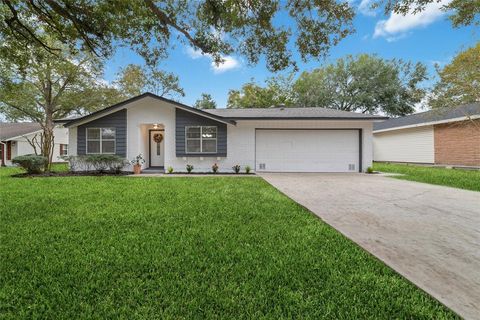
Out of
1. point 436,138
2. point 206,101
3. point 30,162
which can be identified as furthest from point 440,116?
point 206,101

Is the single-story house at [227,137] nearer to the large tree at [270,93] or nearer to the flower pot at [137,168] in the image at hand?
the flower pot at [137,168]

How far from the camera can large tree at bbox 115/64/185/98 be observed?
24.9 m

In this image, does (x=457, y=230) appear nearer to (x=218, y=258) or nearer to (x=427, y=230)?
(x=427, y=230)

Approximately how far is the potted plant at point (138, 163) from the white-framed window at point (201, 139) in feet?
7.47

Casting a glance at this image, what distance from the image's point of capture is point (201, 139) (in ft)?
38.1

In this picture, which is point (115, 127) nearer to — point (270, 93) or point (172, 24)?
point (172, 24)

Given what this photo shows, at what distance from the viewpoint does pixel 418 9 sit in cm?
516

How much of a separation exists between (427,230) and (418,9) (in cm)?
472

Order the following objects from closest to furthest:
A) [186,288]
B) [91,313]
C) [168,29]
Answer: [91,313], [186,288], [168,29]

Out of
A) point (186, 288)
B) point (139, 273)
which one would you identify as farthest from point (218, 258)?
point (139, 273)

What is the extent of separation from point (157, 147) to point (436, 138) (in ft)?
58.9

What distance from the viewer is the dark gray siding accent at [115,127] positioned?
11.4 meters

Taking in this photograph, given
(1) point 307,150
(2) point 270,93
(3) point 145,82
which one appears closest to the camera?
(1) point 307,150

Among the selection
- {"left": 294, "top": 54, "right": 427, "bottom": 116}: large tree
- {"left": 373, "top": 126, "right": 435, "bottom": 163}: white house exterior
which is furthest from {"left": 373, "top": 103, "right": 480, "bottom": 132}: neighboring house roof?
{"left": 294, "top": 54, "right": 427, "bottom": 116}: large tree
